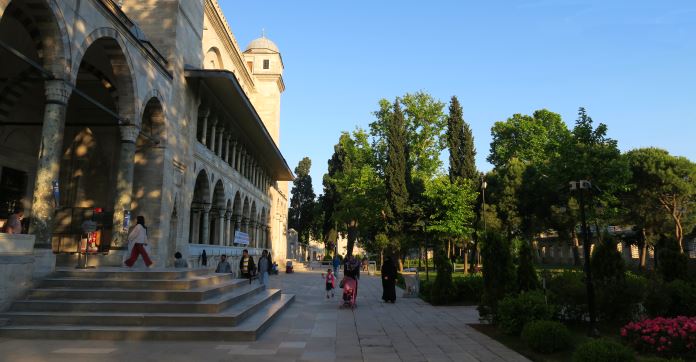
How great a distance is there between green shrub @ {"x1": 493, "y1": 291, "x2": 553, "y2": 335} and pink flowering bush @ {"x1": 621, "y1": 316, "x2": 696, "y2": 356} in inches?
62.6

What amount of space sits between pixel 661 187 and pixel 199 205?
114 ft

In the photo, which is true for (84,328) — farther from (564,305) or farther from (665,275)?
(665,275)

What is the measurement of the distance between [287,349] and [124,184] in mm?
9928

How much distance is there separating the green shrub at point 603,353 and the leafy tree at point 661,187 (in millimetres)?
34007

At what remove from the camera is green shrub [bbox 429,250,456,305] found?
15.4 m

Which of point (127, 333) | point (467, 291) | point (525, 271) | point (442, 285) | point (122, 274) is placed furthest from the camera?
point (467, 291)

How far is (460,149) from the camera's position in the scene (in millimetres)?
41438

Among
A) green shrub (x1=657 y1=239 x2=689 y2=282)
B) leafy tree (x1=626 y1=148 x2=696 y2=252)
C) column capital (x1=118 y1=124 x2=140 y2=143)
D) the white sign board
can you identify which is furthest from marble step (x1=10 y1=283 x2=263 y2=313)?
leafy tree (x1=626 y1=148 x2=696 y2=252)

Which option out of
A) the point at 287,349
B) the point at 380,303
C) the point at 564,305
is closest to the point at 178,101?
the point at 380,303

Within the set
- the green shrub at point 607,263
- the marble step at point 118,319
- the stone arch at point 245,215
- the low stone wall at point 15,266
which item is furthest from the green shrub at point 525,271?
the stone arch at point 245,215

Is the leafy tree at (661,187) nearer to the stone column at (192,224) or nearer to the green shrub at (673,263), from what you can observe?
the green shrub at (673,263)

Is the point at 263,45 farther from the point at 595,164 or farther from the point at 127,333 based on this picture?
the point at 127,333

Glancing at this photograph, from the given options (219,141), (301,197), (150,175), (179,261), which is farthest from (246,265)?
(301,197)

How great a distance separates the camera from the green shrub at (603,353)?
560cm
